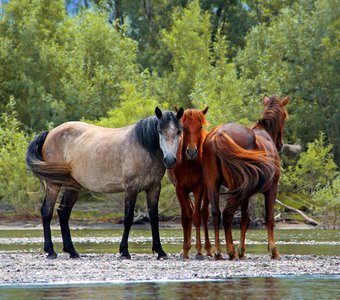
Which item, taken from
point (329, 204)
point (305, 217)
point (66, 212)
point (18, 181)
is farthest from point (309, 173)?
point (66, 212)

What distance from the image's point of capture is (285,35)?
54.1 m

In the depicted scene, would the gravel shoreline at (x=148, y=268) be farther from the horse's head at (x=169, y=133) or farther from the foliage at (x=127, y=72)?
the foliage at (x=127, y=72)

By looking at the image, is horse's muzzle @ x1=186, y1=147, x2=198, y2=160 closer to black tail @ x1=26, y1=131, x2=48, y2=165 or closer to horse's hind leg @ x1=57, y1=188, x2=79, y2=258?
horse's hind leg @ x1=57, y1=188, x2=79, y2=258

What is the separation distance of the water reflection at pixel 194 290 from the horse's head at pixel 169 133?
3667 mm

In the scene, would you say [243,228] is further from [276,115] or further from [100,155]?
[100,155]

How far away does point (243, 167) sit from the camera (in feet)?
58.9

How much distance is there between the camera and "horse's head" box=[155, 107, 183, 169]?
59.0ft

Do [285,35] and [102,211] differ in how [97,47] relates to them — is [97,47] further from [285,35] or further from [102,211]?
[102,211]

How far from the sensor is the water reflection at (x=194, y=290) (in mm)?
12695

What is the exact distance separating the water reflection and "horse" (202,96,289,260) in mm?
3430

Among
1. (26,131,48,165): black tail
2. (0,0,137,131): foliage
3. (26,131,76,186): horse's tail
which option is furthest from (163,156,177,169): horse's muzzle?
(0,0,137,131): foliage

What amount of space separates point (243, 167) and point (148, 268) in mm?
2537

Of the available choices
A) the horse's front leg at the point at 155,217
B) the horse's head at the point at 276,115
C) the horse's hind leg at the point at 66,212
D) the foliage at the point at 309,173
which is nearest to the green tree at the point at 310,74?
the foliage at the point at 309,173

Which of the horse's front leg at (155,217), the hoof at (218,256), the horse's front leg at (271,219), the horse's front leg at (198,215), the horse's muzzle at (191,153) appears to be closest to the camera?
the horse's muzzle at (191,153)
